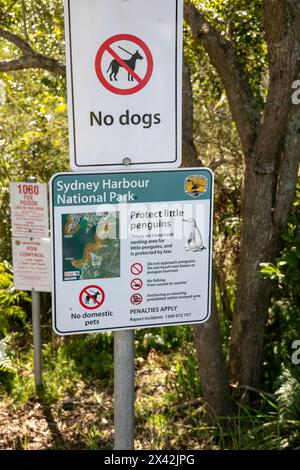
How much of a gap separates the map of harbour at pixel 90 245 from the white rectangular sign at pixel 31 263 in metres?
3.08

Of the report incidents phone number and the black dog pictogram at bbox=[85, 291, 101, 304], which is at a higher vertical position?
the black dog pictogram at bbox=[85, 291, 101, 304]

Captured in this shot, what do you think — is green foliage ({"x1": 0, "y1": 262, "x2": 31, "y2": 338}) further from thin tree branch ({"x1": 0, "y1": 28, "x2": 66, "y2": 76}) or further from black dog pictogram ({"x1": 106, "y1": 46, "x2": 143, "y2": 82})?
black dog pictogram ({"x1": 106, "y1": 46, "x2": 143, "y2": 82})

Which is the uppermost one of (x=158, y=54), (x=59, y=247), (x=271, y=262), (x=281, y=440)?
(x=158, y=54)

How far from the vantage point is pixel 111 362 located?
224 inches

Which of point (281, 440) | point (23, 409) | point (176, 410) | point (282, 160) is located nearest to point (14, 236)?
point (23, 409)

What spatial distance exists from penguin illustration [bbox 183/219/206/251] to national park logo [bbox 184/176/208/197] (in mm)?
102

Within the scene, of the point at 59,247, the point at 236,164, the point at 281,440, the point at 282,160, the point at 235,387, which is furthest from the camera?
the point at 236,164

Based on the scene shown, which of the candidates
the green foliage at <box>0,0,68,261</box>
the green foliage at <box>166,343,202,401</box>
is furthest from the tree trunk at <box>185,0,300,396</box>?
the green foliage at <box>0,0,68,261</box>

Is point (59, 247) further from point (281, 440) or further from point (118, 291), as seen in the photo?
point (281, 440)

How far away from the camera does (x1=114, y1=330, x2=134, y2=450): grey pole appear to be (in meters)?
2.16

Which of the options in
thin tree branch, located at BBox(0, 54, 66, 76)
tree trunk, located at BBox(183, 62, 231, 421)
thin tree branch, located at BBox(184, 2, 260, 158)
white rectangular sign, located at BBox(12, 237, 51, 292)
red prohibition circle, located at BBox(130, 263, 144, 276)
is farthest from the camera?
white rectangular sign, located at BBox(12, 237, 51, 292)

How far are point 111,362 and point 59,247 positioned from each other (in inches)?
149

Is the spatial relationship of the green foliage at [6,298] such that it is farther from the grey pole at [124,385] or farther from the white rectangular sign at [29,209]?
the grey pole at [124,385]

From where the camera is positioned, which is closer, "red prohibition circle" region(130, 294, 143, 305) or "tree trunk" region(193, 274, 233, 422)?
"red prohibition circle" region(130, 294, 143, 305)
